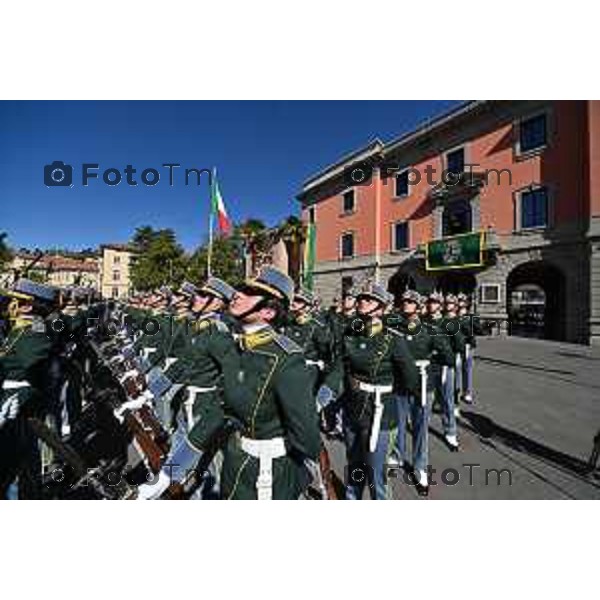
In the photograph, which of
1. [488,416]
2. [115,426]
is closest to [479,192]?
[488,416]

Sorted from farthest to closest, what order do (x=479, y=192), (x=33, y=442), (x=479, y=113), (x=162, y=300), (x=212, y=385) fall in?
(x=162, y=300) → (x=479, y=192) → (x=479, y=113) → (x=212, y=385) → (x=33, y=442)

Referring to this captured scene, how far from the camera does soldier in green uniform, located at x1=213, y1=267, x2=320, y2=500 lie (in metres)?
1.59

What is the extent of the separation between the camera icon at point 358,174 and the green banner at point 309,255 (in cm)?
170

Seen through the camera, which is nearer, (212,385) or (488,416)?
(212,385)

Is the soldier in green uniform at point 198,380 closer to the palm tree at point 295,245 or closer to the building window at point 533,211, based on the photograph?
the palm tree at point 295,245

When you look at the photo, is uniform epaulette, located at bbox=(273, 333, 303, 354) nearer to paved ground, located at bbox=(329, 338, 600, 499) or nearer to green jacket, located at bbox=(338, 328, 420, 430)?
green jacket, located at bbox=(338, 328, 420, 430)

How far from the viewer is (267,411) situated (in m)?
1.70

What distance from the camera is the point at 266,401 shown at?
1.68 meters

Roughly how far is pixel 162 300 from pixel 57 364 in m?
2.00

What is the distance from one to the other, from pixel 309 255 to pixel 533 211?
272cm

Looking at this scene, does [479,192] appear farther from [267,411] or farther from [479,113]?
[267,411]

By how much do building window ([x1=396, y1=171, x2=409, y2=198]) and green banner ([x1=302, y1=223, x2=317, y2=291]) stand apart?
202 cm

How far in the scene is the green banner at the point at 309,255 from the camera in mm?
5695

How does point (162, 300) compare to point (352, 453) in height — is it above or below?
above
